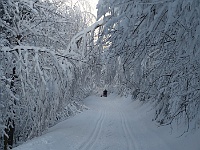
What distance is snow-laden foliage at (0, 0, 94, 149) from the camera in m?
8.22

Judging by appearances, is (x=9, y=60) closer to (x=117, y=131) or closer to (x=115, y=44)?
(x=115, y=44)

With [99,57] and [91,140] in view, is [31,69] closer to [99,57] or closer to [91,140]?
[99,57]

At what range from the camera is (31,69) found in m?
9.05

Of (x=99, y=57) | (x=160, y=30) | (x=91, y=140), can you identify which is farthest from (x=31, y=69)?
(x=160, y=30)

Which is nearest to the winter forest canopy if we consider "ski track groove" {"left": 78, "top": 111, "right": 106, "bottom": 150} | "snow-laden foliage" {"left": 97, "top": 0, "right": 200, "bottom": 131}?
"snow-laden foliage" {"left": 97, "top": 0, "right": 200, "bottom": 131}

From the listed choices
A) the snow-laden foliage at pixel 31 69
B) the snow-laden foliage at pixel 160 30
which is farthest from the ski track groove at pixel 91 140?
the snow-laden foliage at pixel 160 30

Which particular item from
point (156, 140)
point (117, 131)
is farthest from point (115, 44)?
point (117, 131)

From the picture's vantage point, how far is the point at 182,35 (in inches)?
167

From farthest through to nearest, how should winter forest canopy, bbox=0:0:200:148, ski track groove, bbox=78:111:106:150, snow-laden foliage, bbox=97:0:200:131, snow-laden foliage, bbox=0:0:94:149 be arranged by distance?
1. ski track groove, bbox=78:111:106:150
2. snow-laden foliage, bbox=0:0:94:149
3. winter forest canopy, bbox=0:0:200:148
4. snow-laden foliage, bbox=97:0:200:131

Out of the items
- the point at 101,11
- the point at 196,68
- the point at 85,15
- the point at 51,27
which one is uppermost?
the point at 85,15

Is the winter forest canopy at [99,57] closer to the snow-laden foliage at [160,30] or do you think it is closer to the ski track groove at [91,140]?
the snow-laden foliage at [160,30]

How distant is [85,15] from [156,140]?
9132 mm

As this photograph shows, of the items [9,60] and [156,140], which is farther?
[156,140]

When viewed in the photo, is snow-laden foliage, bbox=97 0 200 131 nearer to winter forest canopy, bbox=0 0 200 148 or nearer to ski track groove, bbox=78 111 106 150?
winter forest canopy, bbox=0 0 200 148
